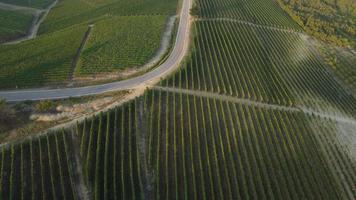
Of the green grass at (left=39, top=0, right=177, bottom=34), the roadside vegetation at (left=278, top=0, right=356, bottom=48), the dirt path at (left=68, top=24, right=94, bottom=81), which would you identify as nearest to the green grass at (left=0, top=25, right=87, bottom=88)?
the dirt path at (left=68, top=24, right=94, bottom=81)

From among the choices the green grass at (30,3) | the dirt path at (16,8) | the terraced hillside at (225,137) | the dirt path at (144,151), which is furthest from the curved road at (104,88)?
the green grass at (30,3)

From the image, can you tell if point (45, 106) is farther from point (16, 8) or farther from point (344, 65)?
point (344, 65)

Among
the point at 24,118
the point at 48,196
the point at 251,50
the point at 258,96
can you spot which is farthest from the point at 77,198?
the point at 251,50

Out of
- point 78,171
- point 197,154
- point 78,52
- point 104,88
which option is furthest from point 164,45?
point 78,171

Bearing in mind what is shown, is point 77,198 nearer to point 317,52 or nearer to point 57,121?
point 57,121

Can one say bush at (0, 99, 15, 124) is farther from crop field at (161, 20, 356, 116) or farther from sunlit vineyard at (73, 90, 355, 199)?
crop field at (161, 20, 356, 116)

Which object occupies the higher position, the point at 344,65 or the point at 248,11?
the point at 248,11

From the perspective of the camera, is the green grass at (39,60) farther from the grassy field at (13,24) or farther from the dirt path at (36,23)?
the grassy field at (13,24)
